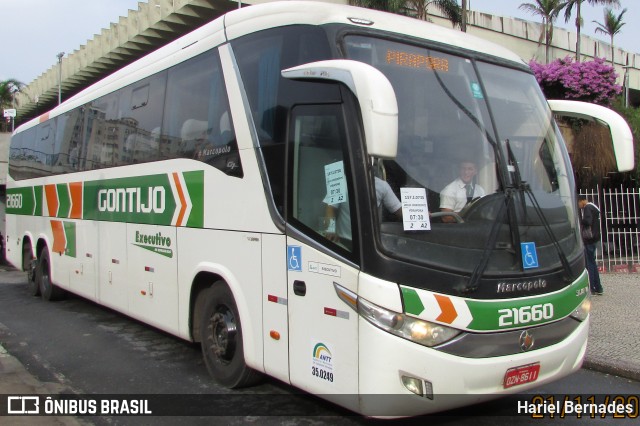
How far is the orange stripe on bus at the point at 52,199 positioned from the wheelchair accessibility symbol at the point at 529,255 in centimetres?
855

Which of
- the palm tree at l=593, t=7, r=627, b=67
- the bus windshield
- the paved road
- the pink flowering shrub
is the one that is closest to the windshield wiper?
the bus windshield

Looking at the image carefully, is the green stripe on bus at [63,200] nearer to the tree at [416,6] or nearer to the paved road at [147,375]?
the paved road at [147,375]

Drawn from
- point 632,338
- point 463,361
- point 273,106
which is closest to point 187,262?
point 273,106

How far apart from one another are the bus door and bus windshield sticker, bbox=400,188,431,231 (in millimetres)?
369

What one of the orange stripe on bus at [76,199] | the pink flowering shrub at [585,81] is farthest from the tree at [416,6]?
the orange stripe on bus at [76,199]

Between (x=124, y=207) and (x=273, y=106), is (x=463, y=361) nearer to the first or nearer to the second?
(x=273, y=106)

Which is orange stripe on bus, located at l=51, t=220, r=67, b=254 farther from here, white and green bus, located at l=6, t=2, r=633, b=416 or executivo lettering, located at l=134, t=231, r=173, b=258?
white and green bus, located at l=6, t=2, r=633, b=416

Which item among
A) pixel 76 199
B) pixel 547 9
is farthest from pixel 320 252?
pixel 547 9

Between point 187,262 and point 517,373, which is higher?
point 187,262

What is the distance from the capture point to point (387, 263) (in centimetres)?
369

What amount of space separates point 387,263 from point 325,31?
1787 millimetres

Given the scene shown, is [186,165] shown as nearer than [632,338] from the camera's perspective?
Yes

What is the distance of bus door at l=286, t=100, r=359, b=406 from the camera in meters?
3.91

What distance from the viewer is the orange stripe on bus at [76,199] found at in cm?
892
